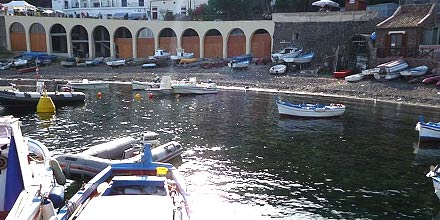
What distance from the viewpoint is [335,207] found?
49.1ft

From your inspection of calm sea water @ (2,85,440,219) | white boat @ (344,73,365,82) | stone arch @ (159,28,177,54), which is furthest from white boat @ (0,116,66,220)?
stone arch @ (159,28,177,54)

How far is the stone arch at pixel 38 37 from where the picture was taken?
234 ft

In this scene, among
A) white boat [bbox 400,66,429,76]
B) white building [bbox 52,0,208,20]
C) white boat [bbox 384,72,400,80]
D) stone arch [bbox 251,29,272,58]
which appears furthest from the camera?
white building [bbox 52,0,208,20]

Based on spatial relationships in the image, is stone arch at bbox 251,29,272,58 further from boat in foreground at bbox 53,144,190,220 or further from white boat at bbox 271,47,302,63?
boat in foreground at bbox 53,144,190,220

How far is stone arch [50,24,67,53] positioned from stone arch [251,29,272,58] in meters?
33.3

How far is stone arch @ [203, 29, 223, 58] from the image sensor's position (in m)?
64.0

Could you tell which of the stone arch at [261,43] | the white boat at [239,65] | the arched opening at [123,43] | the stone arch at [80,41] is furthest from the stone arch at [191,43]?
the stone arch at [80,41]

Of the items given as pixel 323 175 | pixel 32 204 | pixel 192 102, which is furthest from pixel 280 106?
pixel 32 204

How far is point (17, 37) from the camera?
2847 inches

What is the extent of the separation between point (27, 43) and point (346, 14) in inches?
2047

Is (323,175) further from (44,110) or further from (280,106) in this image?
(44,110)

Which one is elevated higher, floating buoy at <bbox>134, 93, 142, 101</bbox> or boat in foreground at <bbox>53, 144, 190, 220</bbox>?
boat in foreground at <bbox>53, 144, 190, 220</bbox>

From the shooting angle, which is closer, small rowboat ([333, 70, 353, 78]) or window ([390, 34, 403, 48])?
small rowboat ([333, 70, 353, 78])

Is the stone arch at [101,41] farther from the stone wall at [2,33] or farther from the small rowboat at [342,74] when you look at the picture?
the small rowboat at [342,74]
